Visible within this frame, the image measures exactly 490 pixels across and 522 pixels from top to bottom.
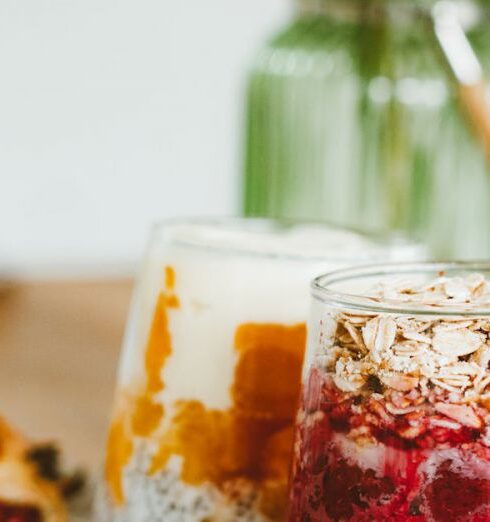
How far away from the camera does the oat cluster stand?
0.93 feet

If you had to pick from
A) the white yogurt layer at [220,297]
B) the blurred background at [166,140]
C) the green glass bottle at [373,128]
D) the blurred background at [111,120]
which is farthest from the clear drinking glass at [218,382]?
the blurred background at [111,120]

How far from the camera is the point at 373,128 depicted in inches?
28.0

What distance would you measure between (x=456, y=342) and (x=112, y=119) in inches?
48.0

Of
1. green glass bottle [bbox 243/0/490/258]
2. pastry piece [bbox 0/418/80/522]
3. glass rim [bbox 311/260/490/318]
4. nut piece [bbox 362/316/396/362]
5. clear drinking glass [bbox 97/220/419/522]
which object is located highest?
green glass bottle [bbox 243/0/490/258]

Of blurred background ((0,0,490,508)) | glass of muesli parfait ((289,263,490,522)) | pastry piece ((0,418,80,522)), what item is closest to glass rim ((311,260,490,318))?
glass of muesli parfait ((289,263,490,522))

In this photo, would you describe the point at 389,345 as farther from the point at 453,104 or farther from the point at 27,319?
the point at 27,319

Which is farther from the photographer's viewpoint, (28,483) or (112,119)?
(112,119)

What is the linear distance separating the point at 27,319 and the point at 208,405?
567 millimetres

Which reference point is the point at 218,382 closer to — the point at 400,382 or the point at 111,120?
the point at 400,382

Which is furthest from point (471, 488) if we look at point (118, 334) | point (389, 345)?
point (118, 334)

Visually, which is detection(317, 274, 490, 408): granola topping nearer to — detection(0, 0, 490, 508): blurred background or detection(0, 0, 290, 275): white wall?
detection(0, 0, 490, 508): blurred background

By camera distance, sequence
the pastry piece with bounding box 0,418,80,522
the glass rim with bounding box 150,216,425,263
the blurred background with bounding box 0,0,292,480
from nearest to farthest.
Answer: the glass rim with bounding box 150,216,425,263, the pastry piece with bounding box 0,418,80,522, the blurred background with bounding box 0,0,292,480

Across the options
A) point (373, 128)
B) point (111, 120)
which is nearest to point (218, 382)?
point (373, 128)

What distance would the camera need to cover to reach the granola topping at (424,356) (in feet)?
0.93
